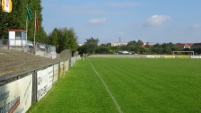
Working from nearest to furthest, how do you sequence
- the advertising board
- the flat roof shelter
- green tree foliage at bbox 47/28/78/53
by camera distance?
the advertising board, the flat roof shelter, green tree foliage at bbox 47/28/78/53

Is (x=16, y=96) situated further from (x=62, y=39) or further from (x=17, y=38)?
(x=62, y=39)

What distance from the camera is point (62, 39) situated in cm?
12400

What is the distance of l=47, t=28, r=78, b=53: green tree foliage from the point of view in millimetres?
121438

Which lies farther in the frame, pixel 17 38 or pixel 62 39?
pixel 62 39

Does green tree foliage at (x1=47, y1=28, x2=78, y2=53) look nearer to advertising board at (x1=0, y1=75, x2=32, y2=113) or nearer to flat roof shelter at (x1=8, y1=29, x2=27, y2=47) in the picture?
flat roof shelter at (x1=8, y1=29, x2=27, y2=47)

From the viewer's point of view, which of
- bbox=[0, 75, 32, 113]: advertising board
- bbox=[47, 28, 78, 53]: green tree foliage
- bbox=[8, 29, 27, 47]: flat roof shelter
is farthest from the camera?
bbox=[47, 28, 78, 53]: green tree foliage

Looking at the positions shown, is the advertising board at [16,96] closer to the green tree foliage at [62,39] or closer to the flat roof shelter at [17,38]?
the flat roof shelter at [17,38]

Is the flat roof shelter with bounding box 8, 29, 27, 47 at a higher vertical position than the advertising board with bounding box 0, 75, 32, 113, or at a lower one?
higher

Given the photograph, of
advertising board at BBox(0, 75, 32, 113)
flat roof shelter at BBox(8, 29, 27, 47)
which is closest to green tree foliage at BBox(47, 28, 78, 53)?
flat roof shelter at BBox(8, 29, 27, 47)

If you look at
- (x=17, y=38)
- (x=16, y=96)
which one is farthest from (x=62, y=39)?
(x=16, y=96)

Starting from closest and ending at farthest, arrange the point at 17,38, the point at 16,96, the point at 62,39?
the point at 16,96 → the point at 17,38 → the point at 62,39

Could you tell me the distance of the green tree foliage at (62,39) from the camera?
398 ft

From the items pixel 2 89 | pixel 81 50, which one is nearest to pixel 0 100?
pixel 2 89

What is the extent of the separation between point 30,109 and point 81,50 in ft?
503
